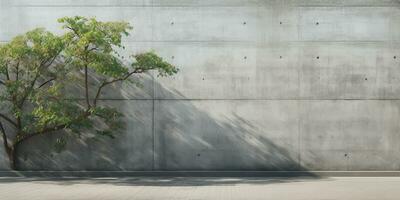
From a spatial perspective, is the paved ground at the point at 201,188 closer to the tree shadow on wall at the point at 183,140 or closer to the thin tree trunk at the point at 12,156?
the thin tree trunk at the point at 12,156

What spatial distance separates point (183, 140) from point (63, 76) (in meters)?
4.60

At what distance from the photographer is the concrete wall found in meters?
21.3

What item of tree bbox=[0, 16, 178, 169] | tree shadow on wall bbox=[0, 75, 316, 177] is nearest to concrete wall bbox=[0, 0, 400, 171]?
tree shadow on wall bbox=[0, 75, 316, 177]

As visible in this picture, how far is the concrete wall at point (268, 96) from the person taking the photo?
21.3 m

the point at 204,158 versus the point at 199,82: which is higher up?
the point at 199,82

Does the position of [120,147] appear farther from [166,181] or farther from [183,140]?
[166,181]

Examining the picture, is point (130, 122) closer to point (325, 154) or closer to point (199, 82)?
point (199, 82)

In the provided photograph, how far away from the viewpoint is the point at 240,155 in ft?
69.8

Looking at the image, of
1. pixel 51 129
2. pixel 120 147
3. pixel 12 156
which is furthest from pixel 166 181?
pixel 12 156

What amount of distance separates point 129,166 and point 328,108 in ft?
23.5

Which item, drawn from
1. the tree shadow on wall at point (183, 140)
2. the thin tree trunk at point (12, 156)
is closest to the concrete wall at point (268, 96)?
the tree shadow on wall at point (183, 140)

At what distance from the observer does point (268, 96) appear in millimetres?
21297

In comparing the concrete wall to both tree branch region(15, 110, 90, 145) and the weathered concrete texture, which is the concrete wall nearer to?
the weathered concrete texture

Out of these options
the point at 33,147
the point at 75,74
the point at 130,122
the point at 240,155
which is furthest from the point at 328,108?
the point at 33,147
